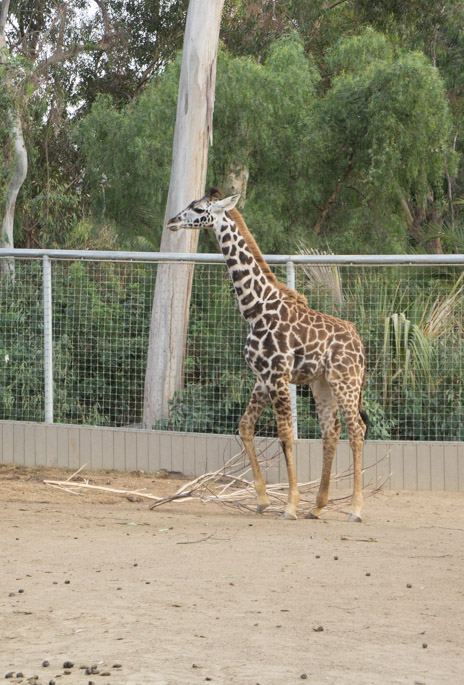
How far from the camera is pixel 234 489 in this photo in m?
8.77

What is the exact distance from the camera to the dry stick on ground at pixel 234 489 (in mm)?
7809

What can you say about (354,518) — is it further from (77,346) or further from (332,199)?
(332,199)

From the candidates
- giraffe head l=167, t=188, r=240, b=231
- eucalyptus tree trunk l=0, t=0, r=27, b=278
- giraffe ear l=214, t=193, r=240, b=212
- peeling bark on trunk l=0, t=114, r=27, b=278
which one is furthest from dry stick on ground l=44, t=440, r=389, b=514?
peeling bark on trunk l=0, t=114, r=27, b=278

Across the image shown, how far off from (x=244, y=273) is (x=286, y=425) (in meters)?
1.27

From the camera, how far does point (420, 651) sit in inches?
163

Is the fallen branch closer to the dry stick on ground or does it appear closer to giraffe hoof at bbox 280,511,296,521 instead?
the dry stick on ground

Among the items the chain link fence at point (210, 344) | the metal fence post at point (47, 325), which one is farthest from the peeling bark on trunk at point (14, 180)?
the metal fence post at point (47, 325)

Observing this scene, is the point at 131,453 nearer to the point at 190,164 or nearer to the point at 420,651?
the point at 190,164

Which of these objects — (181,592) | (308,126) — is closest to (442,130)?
(308,126)

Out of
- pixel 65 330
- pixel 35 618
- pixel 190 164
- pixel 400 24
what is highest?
pixel 400 24

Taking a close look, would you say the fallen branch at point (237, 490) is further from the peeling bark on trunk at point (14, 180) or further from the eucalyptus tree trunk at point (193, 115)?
the peeling bark on trunk at point (14, 180)

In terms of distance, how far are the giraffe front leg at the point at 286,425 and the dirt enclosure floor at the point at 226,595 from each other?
0.23 metres

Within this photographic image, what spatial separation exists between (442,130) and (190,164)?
7161mm

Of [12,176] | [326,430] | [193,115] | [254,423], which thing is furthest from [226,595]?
[12,176]
